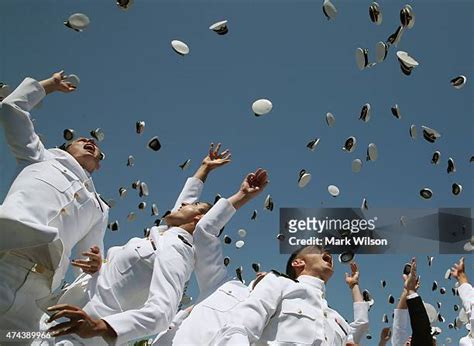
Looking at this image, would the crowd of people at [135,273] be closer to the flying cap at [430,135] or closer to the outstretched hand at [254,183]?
the outstretched hand at [254,183]

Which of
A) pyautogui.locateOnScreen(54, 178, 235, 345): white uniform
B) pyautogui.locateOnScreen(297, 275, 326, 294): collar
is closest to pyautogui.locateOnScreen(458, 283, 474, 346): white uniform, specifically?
pyautogui.locateOnScreen(297, 275, 326, 294): collar

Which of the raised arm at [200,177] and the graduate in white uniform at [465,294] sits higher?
the raised arm at [200,177]

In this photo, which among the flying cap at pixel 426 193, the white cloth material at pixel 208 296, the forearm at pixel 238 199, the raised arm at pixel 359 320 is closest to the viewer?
the white cloth material at pixel 208 296

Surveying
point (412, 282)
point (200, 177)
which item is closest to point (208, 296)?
point (200, 177)

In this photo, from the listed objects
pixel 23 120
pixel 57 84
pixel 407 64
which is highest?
pixel 407 64

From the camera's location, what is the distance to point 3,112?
4.94 meters

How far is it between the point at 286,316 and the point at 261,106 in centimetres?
369

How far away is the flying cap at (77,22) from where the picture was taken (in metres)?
6.71

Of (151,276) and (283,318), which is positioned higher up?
(151,276)

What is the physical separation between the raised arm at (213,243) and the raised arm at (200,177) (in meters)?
0.65

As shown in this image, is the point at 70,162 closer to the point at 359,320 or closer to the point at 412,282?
the point at 359,320

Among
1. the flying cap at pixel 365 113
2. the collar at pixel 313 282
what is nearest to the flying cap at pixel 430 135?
the flying cap at pixel 365 113

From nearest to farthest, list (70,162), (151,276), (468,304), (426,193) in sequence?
(151,276) < (70,162) < (468,304) < (426,193)

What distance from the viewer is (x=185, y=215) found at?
5223mm
